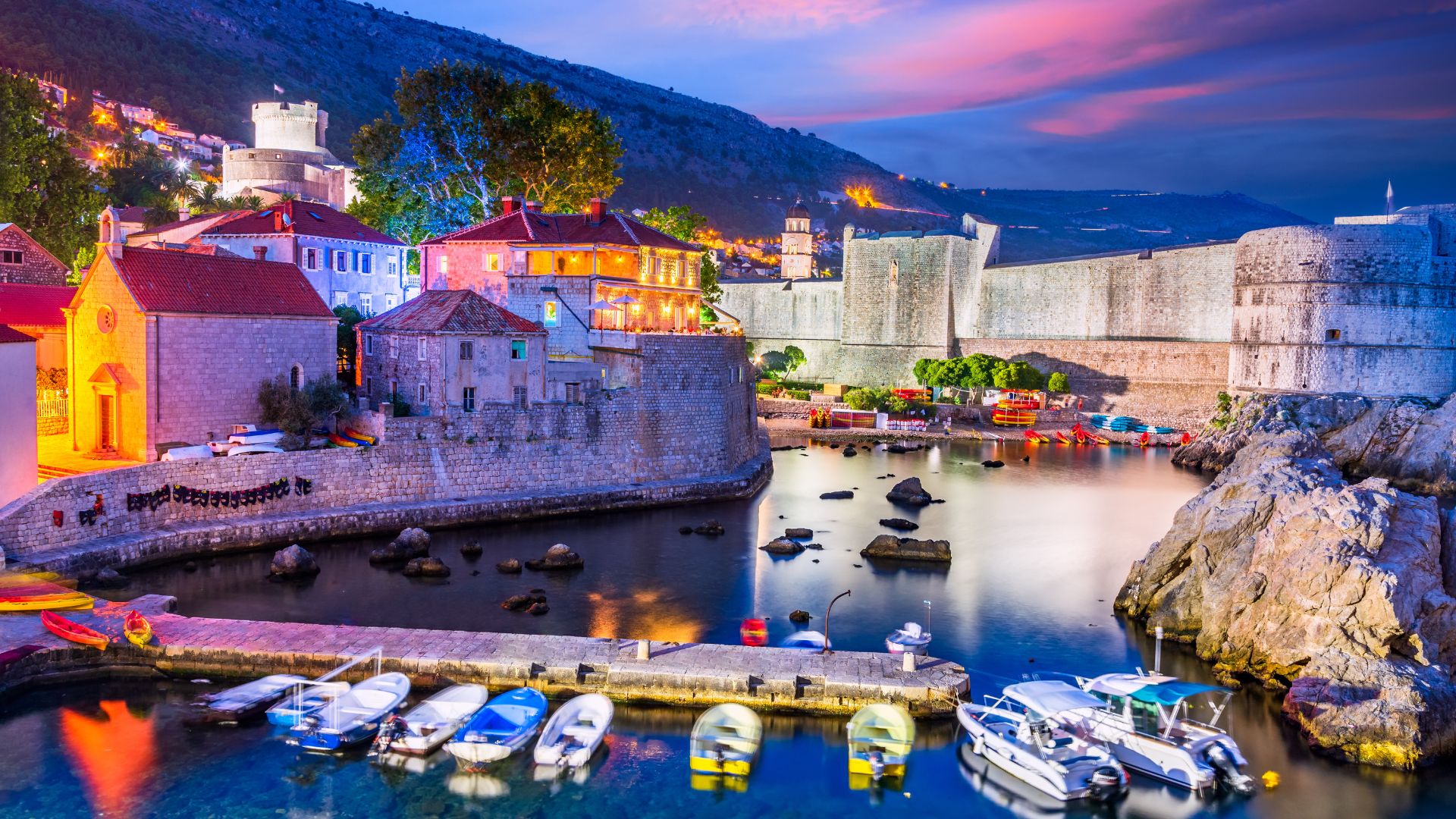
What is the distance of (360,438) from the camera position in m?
23.1

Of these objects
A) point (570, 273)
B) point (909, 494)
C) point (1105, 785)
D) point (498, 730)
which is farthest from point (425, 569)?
point (909, 494)

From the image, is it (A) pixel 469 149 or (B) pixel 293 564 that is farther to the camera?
(A) pixel 469 149

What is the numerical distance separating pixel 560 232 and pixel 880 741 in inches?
853

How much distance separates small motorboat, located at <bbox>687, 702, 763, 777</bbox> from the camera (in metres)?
12.0

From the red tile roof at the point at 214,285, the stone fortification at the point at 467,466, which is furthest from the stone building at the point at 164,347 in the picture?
the stone fortification at the point at 467,466

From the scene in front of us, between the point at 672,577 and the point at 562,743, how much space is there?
27.1ft

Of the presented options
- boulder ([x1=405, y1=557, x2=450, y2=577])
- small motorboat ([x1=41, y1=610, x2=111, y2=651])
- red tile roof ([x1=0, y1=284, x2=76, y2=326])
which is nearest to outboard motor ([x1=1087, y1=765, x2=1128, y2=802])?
boulder ([x1=405, y1=557, x2=450, y2=577])

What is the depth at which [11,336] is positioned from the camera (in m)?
18.1

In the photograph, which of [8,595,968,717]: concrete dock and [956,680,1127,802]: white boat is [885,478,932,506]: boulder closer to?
[8,595,968,717]: concrete dock

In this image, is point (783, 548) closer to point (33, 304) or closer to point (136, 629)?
point (136, 629)

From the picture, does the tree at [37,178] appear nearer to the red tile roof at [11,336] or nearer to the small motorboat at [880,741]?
the red tile roof at [11,336]

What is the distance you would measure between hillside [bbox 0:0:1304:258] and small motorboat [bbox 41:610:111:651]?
2641 inches

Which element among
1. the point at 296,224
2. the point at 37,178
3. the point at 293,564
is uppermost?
the point at 37,178

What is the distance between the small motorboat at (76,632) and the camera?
13711 mm
